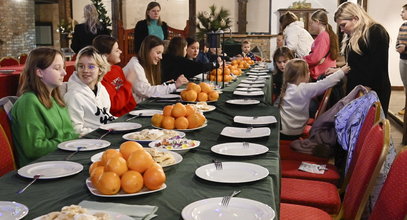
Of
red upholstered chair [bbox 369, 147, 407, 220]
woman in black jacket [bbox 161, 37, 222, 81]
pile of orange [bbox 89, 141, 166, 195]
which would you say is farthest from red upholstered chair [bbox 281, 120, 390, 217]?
woman in black jacket [bbox 161, 37, 222, 81]

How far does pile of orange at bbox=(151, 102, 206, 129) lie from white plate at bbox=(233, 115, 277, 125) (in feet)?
0.94

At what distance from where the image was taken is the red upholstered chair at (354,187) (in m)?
1.65

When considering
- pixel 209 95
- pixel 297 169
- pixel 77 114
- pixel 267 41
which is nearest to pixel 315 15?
pixel 209 95

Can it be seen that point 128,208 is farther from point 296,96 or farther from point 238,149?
point 296,96

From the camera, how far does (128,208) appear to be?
4.15 feet

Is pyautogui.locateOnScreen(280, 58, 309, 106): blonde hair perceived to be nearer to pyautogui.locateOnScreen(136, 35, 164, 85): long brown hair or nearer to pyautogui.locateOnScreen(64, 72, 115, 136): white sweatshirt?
pyautogui.locateOnScreen(136, 35, 164, 85): long brown hair

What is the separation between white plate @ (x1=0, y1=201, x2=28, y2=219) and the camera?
3.97 feet

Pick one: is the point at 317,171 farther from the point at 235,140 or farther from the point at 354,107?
the point at 235,140

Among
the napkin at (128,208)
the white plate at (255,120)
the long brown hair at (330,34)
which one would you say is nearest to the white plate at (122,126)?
the white plate at (255,120)

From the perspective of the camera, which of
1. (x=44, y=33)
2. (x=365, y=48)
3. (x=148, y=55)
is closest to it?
(x=365, y=48)

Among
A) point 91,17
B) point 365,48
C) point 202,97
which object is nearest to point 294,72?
point 365,48

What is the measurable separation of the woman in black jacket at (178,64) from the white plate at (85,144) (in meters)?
2.97

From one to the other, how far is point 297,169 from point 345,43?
1.53 metres

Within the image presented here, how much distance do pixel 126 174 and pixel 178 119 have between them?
93 cm
